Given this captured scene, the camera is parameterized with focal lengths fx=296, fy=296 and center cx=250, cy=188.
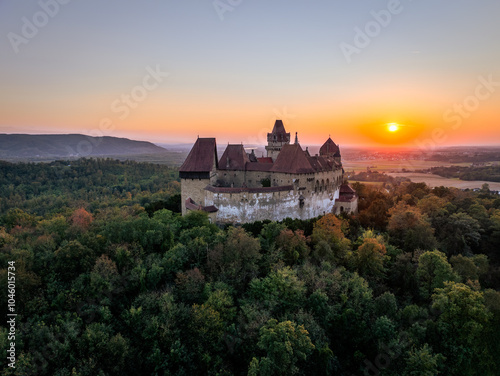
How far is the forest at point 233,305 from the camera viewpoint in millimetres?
17500

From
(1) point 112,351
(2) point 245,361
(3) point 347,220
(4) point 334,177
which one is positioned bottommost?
(2) point 245,361

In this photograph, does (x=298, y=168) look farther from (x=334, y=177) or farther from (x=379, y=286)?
(x=379, y=286)

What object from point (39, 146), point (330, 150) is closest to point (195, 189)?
point (330, 150)

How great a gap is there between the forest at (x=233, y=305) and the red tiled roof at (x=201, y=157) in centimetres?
737

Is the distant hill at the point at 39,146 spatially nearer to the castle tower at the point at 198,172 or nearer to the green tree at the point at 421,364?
the castle tower at the point at 198,172

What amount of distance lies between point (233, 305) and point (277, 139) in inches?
1015

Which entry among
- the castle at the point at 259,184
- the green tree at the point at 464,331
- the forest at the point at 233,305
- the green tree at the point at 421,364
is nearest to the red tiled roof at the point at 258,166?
the castle at the point at 259,184

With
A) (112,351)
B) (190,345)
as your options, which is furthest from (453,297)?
(112,351)

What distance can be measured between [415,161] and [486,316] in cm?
13608

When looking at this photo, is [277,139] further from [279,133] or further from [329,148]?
[329,148]

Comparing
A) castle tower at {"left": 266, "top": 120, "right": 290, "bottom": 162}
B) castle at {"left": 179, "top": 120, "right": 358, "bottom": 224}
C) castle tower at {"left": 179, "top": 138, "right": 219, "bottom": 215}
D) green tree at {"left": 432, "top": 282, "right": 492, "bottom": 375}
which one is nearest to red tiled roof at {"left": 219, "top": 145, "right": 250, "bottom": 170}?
castle at {"left": 179, "top": 120, "right": 358, "bottom": 224}

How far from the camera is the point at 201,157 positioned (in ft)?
120

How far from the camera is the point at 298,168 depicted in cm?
3438

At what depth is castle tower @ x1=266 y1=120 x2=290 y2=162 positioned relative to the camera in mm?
41781
